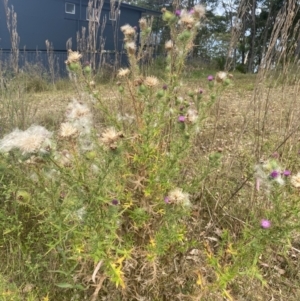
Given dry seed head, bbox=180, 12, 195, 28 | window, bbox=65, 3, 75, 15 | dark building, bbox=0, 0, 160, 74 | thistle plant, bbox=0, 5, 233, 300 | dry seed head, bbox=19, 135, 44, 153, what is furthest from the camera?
window, bbox=65, 3, 75, 15

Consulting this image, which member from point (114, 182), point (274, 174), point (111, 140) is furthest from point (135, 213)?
point (274, 174)

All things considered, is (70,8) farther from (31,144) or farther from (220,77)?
(31,144)

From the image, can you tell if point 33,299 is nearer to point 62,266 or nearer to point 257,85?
point 62,266

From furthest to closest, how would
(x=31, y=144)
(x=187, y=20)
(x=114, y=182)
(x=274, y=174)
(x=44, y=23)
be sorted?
(x=44, y=23)
(x=187, y=20)
(x=114, y=182)
(x=274, y=174)
(x=31, y=144)

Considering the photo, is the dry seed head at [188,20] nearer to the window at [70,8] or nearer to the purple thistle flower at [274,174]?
the purple thistle flower at [274,174]

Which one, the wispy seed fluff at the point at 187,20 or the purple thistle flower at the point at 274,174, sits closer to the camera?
the purple thistle flower at the point at 274,174

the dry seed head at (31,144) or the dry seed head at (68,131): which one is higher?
the dry seed head at (68,131)

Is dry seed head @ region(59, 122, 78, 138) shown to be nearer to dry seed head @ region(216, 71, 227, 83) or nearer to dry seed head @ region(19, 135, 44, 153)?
dry seed head @ region(19, 135, 44, 153)

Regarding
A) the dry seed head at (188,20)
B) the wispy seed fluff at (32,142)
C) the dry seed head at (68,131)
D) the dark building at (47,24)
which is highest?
the dry seed head at (188,20)

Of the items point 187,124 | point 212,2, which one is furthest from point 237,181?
point 212,2

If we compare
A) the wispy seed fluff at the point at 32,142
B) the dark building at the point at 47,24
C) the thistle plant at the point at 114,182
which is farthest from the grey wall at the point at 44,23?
the wispy seed fluff at the point at 32,142

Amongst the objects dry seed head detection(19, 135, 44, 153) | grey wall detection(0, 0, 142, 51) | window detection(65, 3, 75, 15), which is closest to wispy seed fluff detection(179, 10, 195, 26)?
dry seed head detection(19, 135, 44, 153)

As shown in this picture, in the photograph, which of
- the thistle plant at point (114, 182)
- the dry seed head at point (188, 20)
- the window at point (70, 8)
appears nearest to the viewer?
the thistle plant at point (114, 182)

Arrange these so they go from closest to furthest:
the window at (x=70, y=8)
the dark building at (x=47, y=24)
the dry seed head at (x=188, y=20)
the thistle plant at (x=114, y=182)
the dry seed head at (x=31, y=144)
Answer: the dry seed head at (x=31, y=144)
the thistle plant at (x=114, y=182)
the dry seed head at (x=188, y=20)
the dark building at (x=47, y=24)
the window at (x=70, y=8)
